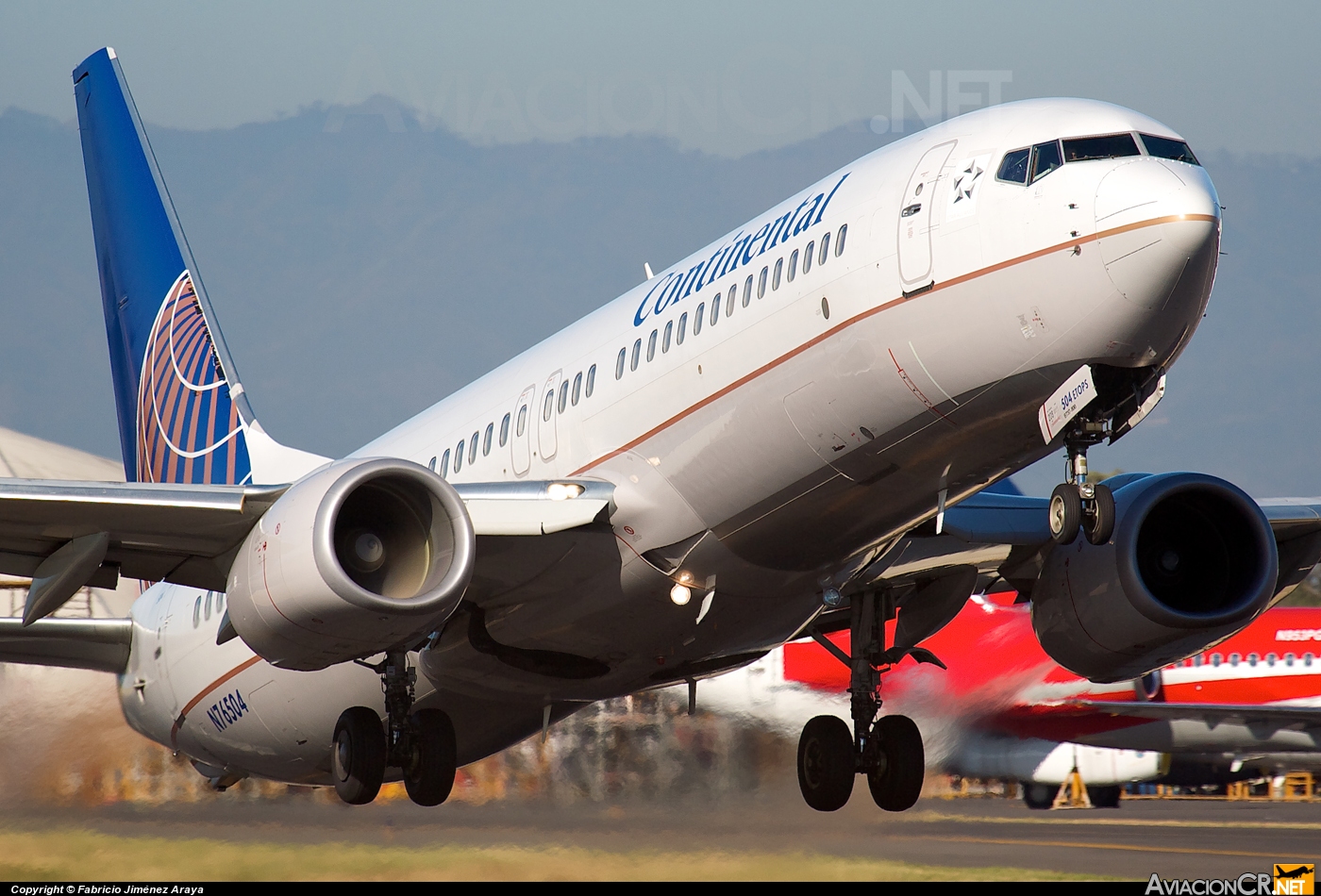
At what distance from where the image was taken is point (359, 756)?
608 inches

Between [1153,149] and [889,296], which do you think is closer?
[1153,149]

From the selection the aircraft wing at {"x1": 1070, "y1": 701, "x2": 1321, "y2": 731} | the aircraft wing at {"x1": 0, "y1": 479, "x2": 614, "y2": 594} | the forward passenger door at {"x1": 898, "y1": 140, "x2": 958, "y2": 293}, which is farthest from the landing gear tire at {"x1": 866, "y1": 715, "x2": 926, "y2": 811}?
the aircraft wing at {"x1": 1070, "y1": 701, "x2": 1321, "y2": 731}

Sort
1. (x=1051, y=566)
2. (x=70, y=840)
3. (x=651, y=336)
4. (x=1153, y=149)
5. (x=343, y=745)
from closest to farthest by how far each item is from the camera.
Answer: (x=1153, y=149) < (x=651, y=336) < (x=343, y=745) < (x=1051, y=566) < (x=70, y=840)

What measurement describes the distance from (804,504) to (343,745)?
5.85 metres

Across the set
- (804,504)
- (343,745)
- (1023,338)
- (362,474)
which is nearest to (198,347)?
(343,745)

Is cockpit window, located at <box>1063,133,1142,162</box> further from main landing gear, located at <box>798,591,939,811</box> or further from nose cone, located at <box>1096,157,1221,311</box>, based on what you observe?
main landing gear, located at <box>798,591,939,811</box>

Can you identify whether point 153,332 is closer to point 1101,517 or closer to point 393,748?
point 393,748

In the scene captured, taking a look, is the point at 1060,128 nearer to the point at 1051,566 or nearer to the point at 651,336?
the point at 651,336

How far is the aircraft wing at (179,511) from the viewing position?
13359 mm

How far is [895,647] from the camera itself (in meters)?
15.8

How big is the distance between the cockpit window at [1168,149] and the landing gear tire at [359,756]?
30.5 feet

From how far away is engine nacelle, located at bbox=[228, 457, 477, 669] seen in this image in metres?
12.3

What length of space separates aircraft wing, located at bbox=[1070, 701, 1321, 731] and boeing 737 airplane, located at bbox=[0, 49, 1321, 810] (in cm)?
1135

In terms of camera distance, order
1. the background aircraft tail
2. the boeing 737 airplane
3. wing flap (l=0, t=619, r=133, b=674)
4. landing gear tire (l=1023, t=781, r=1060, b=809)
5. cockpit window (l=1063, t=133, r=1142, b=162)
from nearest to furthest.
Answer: cockpit window (l=1063, t=133, r=1142, b=162) → the boeing 737 airplane → wing flap (l=0, t=619, r=133, b=674) → the background aircraft tail → landing gear tire (l=1023, t=781, r=1060, b=809)
